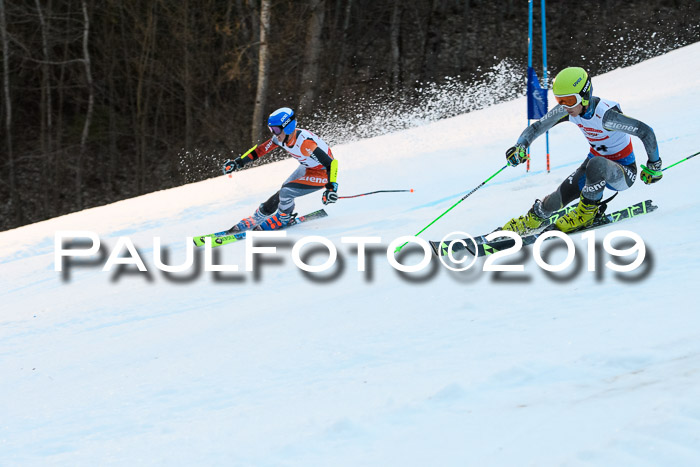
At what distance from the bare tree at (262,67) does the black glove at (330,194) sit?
8293 millimetres

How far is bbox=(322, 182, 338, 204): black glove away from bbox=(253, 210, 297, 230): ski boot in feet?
2.13

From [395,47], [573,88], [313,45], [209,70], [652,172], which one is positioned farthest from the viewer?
[395,47]

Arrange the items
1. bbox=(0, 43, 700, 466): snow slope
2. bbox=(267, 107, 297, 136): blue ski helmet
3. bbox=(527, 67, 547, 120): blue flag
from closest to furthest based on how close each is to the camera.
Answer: bbox=(0, 43, 700, 466): snow slope → bbox=(267, 107, 297, 136): blue ski helmet → bbox=(527, 67, 547, 120): blue flag

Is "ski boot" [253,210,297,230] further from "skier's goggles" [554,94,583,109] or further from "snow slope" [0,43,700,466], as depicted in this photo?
"skier's goggles" [554,94,583,109]

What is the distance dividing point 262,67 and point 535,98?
8203 mm

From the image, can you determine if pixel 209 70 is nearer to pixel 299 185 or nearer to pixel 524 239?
pixel 299 185

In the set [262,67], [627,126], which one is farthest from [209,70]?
[627,126]

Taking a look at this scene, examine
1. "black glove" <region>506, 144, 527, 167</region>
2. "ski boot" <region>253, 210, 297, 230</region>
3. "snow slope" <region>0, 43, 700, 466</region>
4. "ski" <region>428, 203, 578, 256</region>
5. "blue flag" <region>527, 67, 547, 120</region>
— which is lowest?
"snow slope" <region>0, 43, 700, 466</region>

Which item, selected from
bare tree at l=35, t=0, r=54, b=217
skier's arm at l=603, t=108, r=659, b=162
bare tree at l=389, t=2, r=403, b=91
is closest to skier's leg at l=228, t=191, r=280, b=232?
skier's arm at l=603, t=108, r=659, b=162

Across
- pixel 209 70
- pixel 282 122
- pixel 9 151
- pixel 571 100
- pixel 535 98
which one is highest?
pixel 209 70

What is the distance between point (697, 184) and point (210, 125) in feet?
50.4

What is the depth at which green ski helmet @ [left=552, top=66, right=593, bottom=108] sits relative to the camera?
16.4 ft

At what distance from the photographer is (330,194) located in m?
6.79

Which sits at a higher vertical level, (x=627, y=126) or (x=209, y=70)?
(x=209, y=70)
